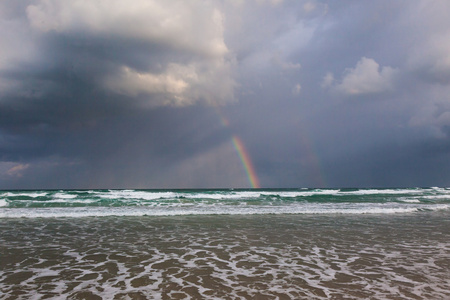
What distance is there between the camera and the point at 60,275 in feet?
22.4

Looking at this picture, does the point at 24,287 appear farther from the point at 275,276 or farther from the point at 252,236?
the point at 252,236

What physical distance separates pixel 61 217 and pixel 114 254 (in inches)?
532

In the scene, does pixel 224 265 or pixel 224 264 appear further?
pixel 224 264

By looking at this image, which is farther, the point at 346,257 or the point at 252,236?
the point at 252,236

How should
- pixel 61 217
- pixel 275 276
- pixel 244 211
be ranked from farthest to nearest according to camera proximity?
pixel 244 211 < pixel 61 217 < pixel 275 276

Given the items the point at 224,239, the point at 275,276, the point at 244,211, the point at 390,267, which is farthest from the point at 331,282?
the point at 244,211

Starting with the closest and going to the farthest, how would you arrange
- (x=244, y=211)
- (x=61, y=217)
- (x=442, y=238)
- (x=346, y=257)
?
(x=346, y=257) → (x=442, y=238) → (x=61, y=217) → (x=244, y=211)

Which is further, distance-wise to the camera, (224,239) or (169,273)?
(224,239)

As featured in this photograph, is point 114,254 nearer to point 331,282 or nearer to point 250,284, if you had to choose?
point 250,284

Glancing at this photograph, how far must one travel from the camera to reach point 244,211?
A: 23312mm

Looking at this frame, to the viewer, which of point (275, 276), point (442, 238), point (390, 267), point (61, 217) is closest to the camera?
point (275, 276)

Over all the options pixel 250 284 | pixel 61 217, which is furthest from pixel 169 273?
pixel 61 217

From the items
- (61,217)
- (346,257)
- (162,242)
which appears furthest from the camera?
(61,217)

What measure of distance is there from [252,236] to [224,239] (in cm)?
141
